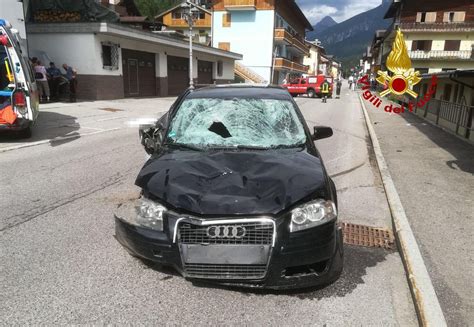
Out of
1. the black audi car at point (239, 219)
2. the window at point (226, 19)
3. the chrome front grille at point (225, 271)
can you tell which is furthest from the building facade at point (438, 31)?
the chrome front grille at point (225, 271)

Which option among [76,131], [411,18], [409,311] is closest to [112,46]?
[76,131]

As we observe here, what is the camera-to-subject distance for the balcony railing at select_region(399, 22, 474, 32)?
5238cm

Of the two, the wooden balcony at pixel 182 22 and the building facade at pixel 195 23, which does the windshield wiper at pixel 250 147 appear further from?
the wooden balcony at pixel 182 22

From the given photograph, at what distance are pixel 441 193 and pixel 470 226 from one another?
4.55 feet

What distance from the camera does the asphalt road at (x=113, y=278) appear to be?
9.45ft

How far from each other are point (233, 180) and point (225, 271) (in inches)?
28.2

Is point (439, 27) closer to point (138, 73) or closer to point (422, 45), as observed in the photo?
point (422, 45)

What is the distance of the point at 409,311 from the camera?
10.1 feet

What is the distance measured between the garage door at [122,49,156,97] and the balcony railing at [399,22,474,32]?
4041 centimetres

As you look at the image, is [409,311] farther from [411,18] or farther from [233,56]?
[411,18]

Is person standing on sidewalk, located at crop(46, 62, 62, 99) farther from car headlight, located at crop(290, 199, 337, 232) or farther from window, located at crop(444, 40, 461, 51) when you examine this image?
window, located at crop(444, 40, 461, 51)

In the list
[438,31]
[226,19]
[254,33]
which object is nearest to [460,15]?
[438,31]

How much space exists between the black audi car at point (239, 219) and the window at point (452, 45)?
59.4 meters

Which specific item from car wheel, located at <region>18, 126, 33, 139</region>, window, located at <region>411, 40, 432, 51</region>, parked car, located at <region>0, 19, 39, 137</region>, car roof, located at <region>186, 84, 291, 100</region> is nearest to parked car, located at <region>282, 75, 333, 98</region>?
window, located at <region>411, 40, 432, 51</region>
